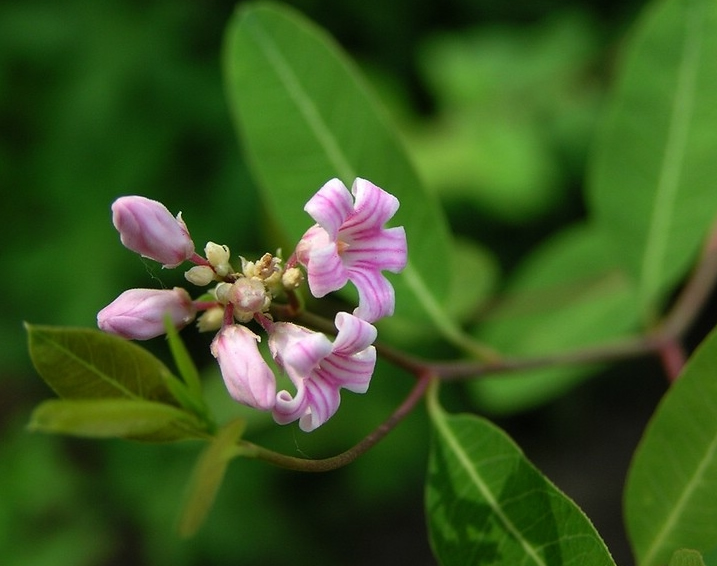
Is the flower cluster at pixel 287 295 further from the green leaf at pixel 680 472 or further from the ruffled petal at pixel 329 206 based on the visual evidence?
the green leaf at pixel 680 472

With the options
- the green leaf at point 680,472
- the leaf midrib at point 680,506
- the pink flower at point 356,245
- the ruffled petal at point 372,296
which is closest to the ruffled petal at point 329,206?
the pink flower at point 356,245

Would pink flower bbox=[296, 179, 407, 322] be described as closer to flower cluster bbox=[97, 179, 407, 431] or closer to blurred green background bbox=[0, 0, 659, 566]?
flower cluster bbox=[97, 179, 407, 431]

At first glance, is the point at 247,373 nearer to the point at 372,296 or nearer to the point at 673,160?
the point at 372,296

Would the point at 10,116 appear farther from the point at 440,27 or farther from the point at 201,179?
the point at 440,27

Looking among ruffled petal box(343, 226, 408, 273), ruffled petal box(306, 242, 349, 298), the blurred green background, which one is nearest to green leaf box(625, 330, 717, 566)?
ruffled petal box(343, 226, 408, 273)

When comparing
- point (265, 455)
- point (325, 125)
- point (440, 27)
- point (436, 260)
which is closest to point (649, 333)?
point (436, 260)

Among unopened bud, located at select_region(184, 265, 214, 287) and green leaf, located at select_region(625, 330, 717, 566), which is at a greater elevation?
unopened bud, located at select_region(184, 265, 214, 287)
